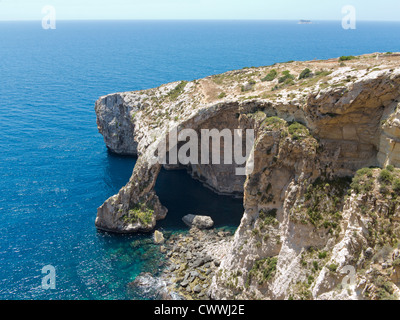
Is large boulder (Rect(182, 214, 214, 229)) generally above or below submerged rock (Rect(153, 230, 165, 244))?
above

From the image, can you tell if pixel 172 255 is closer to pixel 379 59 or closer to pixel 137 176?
pixel 137 176

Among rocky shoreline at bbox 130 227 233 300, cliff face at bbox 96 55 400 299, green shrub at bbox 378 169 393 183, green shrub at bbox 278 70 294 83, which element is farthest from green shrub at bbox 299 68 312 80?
rocky shoreline at bbox 130 227 233 300

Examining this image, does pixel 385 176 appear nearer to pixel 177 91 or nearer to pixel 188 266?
pixel 188 266

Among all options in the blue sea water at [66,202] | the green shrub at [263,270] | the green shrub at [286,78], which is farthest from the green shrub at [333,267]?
the green shrub at [286,78]

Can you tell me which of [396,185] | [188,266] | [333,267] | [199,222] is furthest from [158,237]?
[396,185]

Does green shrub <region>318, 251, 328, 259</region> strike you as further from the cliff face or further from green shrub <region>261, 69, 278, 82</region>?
green shrub <region>261, 69, 278, 82</region>
